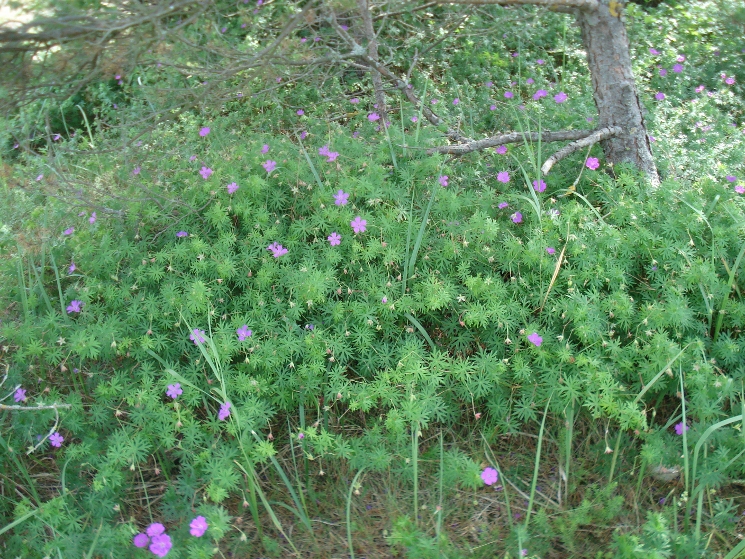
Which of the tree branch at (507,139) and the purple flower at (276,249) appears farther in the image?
the tree branch at (507,139)

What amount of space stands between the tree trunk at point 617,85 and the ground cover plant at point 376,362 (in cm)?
14

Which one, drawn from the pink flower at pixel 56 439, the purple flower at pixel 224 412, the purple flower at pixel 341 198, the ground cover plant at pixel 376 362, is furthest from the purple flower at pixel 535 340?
the pink flower at pixel 56 439

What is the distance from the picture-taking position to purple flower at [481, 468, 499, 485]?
2.18 m

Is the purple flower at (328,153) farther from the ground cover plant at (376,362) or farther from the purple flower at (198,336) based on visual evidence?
the purple flower at (198,336)

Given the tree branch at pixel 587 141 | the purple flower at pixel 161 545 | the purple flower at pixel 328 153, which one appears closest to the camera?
the purple flower at pixel 161 545

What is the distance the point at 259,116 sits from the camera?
4.28 m

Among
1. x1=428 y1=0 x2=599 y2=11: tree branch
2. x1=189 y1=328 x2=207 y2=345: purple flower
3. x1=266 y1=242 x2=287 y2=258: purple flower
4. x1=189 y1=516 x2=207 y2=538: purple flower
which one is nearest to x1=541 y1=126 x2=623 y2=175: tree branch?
x1=428 y1=0 x2=599 y2=11: tree branch

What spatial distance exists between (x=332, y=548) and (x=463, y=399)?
0.74 m

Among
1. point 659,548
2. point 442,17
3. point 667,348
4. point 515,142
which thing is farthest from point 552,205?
point 442,17

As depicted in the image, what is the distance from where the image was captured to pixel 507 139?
326cm

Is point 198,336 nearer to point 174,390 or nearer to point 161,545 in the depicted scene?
point 174,390

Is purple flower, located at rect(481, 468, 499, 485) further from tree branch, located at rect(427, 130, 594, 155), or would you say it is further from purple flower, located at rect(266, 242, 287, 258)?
tree branch, located at rect(427, 130, 594, 155)

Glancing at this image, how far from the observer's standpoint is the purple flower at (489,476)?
218 cm

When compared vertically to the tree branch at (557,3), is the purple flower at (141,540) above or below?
below
